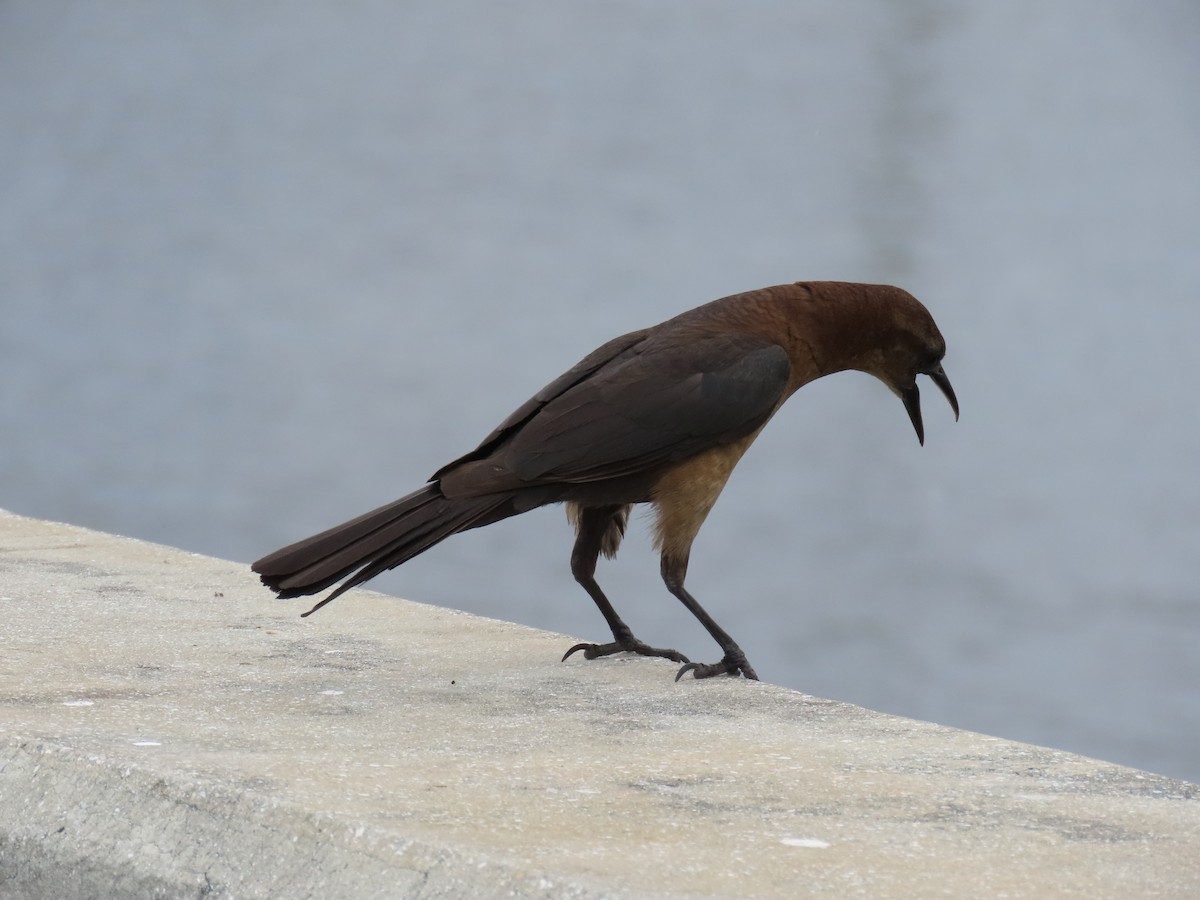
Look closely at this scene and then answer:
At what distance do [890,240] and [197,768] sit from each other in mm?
7739

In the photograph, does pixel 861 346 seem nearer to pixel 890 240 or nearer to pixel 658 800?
pixel 658 800

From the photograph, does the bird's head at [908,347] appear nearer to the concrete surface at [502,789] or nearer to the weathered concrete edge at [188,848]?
the concrete surface at [502,789]

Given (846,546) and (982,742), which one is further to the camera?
(846,546)

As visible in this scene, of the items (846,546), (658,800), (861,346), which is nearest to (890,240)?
(846,546)

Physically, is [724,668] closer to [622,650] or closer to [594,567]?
[622,650]

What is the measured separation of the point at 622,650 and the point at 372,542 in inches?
25.8

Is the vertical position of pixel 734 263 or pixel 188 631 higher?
pixel 734 263

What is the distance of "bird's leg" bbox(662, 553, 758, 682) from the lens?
3.07 m

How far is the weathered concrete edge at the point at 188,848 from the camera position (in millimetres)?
1805

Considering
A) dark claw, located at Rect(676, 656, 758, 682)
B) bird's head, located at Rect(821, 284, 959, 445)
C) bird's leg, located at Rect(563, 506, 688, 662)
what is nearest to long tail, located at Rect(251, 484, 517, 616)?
bird's leg, located at Rect(563, 506, 688, 662)

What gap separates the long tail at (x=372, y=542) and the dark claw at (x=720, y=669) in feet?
1.50

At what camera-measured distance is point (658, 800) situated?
6.91 ft

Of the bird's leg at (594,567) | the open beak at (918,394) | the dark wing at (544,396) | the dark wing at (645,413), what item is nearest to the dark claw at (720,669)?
the bird's leg at (594,567)

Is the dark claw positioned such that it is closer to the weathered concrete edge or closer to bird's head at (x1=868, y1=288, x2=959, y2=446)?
bird's head at (x1=868, y1=288, x2=959, y2=446)
